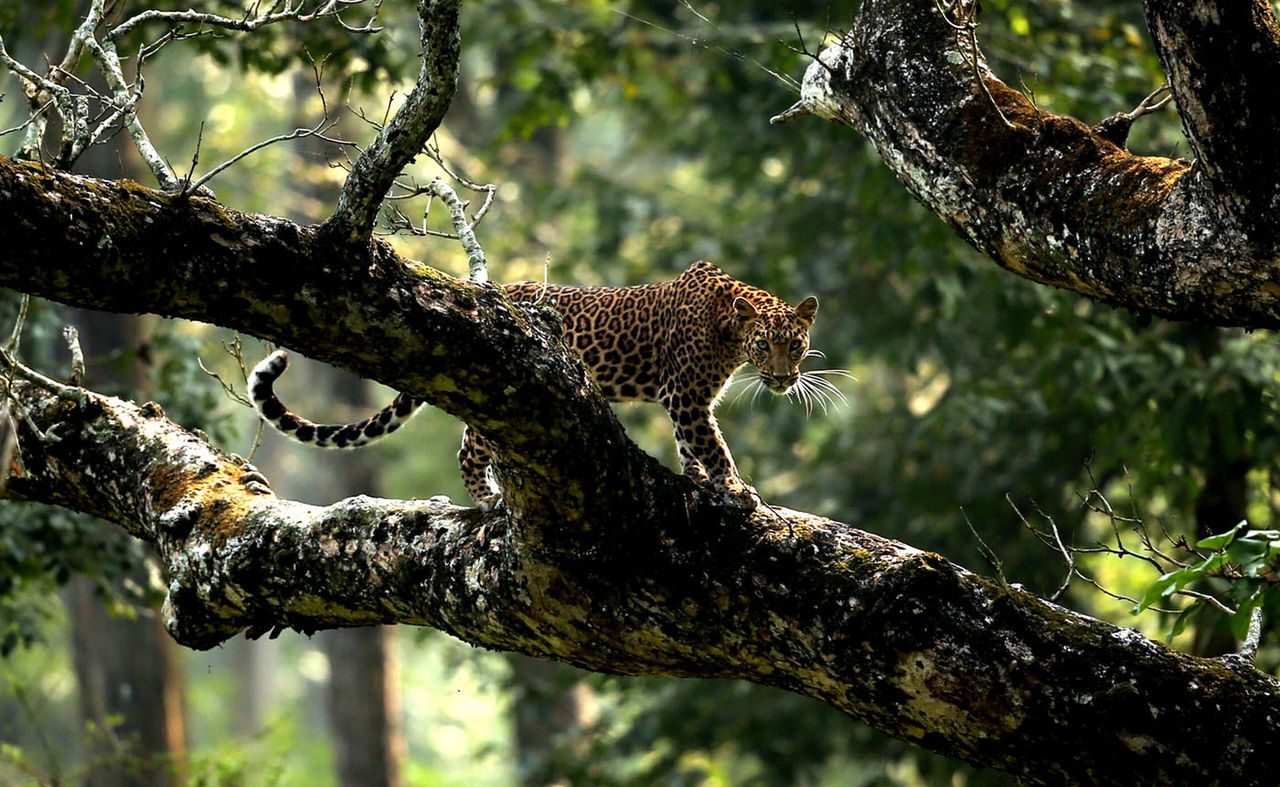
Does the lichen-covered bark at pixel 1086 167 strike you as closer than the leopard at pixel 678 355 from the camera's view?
Yes

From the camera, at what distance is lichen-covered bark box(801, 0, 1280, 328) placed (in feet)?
12.8

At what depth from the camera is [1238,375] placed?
28.2ft

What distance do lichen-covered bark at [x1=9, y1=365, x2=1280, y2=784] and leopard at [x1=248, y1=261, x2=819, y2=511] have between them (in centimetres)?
79

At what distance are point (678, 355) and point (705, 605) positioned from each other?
7.60 ft

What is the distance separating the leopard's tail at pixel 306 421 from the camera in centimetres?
585

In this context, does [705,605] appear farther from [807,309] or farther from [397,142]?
[807,309]

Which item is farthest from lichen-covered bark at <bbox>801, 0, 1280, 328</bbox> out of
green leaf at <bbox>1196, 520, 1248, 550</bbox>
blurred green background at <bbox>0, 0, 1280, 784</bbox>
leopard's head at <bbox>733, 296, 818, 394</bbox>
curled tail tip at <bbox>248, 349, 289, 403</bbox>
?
curled tail tip at <bbox>248, 349, 289, 403</bbox>

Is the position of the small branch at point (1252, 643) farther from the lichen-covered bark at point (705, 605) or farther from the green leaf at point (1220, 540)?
the green leaf at point (1220, 540)

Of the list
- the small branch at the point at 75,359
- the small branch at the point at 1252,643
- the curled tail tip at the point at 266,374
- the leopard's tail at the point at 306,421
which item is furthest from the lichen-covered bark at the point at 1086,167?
the small branch at the point at 75,359

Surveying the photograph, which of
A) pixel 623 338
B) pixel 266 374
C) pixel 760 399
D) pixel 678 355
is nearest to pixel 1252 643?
pixel 678 355

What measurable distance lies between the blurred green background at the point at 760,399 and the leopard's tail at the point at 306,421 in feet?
3.36

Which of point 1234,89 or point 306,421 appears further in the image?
point 306,421

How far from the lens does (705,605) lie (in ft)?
14.7

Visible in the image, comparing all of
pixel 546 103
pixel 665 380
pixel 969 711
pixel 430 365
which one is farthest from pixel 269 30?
pixel 969 711
